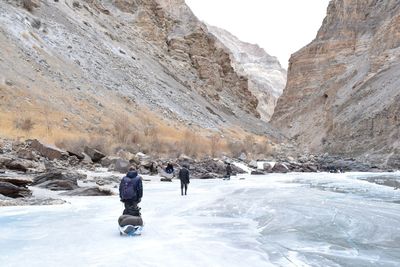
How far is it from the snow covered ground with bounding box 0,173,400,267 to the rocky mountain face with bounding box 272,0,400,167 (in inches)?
1236

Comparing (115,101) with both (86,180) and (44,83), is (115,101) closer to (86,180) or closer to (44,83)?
(44,83)

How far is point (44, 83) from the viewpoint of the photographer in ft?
123

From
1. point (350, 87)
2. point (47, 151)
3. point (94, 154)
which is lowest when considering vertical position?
point (47, 151)

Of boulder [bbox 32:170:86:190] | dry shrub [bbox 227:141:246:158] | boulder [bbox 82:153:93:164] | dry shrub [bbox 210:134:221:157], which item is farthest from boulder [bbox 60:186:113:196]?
dry shrub [bbox 227:141:246:158]

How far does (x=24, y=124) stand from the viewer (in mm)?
30250

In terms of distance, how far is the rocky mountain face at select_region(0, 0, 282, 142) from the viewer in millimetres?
36906

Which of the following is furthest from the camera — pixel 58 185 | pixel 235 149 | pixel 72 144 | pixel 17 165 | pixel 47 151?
pixel 235 149

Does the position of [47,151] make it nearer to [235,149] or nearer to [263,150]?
[235,149]

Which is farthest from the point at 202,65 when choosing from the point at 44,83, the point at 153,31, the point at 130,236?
the point at 130,236

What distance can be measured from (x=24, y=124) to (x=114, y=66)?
22.1 meters

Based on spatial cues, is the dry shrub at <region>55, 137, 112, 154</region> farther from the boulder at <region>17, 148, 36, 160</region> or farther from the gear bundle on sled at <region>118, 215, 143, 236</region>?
the gear bundle on sled at <region>118, 215, 143, 236</region>

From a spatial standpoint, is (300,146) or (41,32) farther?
(300,146)

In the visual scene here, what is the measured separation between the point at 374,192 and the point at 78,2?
4841 cm

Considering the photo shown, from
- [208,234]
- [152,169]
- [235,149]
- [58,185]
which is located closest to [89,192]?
[58,185]
